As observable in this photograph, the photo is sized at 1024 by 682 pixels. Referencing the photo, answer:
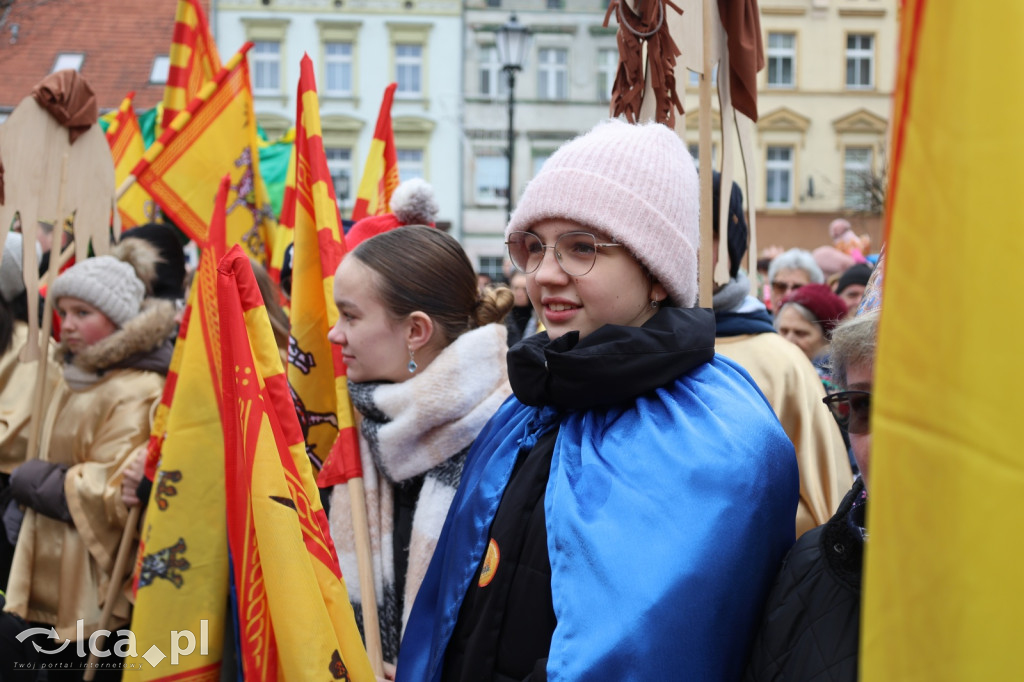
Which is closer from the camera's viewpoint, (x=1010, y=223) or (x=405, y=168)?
(x=1010, y=223)

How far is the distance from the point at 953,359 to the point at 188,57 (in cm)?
581

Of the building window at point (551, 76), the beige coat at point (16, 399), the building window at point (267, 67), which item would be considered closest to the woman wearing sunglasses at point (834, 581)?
the beige coat at point (16, 399)

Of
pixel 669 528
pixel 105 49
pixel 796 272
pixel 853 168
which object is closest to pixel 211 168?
pixel 669 528

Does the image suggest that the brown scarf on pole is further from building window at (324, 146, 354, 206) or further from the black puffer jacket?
building window at (324, 146, 354, 206)

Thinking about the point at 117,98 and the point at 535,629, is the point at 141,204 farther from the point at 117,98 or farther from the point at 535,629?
the point at 117,98

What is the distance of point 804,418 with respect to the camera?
10.1 feet

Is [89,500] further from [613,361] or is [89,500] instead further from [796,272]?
[796,272]

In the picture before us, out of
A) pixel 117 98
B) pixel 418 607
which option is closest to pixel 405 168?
pixel 117 98

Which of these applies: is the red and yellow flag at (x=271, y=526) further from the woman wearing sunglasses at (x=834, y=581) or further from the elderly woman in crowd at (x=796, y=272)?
the elderly woman in crowd at (x=796, y=272)

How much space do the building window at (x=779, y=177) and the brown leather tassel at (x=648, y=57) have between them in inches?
1146

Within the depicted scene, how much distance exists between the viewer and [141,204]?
5.90 meters

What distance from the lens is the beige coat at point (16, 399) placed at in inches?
162

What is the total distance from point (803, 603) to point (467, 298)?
1400 mm

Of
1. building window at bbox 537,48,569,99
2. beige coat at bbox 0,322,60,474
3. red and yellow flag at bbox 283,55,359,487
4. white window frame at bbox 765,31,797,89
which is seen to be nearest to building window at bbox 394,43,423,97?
building window at bbox 537,48,569,99
